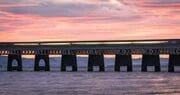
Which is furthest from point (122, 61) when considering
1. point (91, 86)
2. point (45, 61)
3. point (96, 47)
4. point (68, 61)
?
point (91, 86)

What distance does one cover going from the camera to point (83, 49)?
16700 centimetres

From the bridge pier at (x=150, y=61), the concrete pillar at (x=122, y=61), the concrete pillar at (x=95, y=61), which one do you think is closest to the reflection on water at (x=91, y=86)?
the bridge pier at (x=150, y=61)

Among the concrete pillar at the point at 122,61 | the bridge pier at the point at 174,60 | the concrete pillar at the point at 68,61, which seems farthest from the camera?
the concrete pillar at the point at 68,61

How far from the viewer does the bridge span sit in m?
158

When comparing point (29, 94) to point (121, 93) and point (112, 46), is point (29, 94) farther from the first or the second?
point (112, 46)

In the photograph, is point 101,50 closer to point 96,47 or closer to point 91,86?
point 96,47

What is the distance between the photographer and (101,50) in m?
166

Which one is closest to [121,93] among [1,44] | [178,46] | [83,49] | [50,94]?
[50,94]

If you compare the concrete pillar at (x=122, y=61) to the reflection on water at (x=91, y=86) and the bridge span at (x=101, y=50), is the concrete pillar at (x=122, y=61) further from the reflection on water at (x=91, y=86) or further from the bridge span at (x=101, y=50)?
the reflection on water at (x=91, y=86)

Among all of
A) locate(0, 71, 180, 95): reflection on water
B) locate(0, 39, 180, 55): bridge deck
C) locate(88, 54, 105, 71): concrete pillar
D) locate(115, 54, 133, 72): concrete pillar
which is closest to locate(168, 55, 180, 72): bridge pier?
locate(0, 39, 180, 55): bridge deck

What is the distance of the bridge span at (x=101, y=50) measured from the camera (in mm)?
158137

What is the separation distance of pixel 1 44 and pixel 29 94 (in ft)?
392

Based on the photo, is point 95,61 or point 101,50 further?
point 101,50

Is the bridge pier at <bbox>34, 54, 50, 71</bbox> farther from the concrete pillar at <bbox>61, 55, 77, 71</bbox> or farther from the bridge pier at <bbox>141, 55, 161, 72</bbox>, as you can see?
the bridge pier at <bbox>141, 55, 161, 72</bbox>
